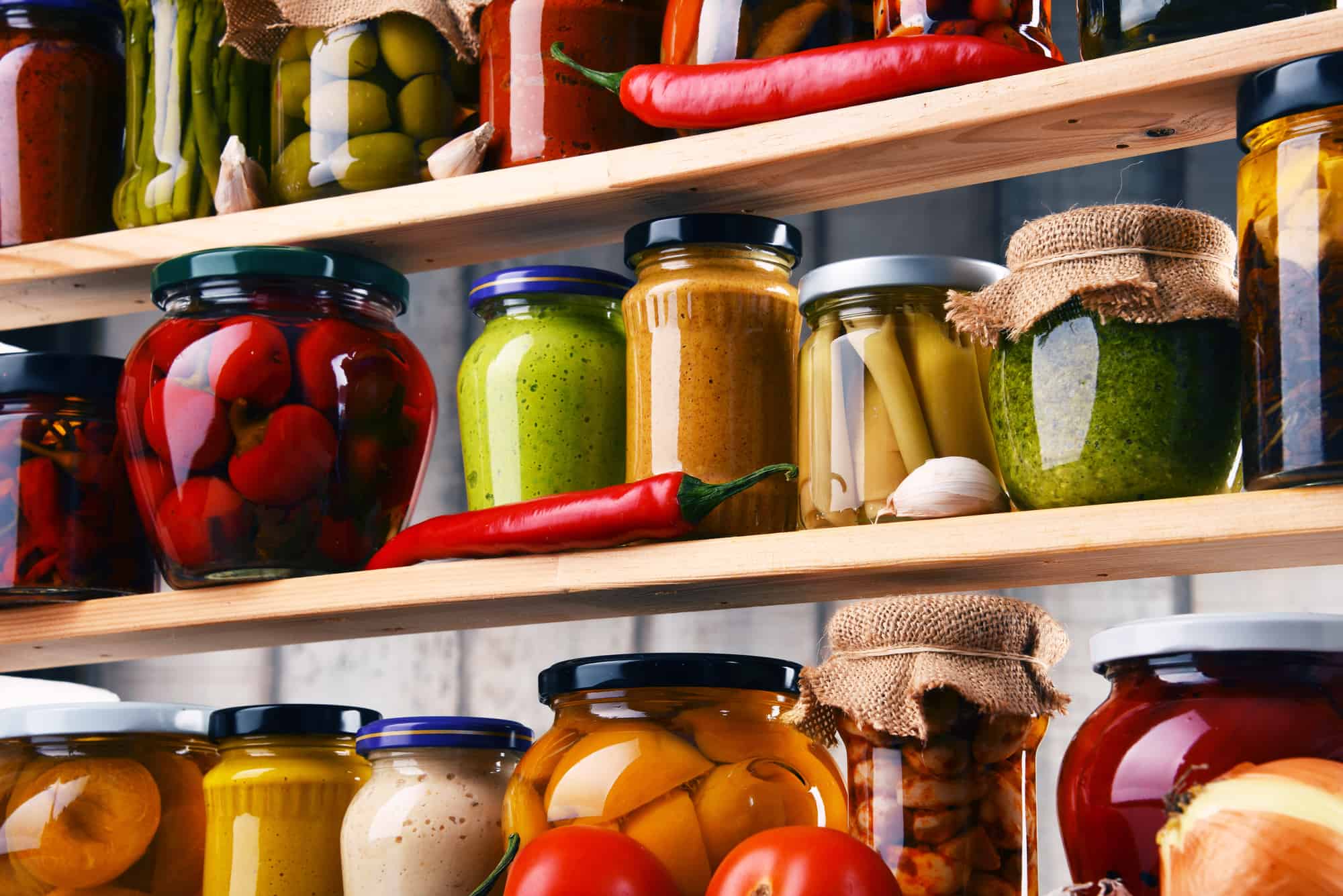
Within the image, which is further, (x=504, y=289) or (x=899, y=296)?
(x=504, y=289)

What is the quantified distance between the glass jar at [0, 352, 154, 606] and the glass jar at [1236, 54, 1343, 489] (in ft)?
2.68

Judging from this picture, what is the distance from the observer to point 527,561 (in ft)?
3.16

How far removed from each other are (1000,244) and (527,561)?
29.6 inches

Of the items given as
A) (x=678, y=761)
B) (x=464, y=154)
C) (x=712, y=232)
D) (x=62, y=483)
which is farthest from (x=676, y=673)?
(x=62, y=483)

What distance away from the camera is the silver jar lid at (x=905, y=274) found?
92 centimetres

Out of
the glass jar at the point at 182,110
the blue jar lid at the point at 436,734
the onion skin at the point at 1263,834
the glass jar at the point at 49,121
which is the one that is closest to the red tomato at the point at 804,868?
the onion skin at the point at 1263,834

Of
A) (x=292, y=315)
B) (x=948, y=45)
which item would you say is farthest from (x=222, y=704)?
(x=948, y=45)

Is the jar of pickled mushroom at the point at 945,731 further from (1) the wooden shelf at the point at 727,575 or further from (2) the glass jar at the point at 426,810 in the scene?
(2) the glass jar at the point at 426,810

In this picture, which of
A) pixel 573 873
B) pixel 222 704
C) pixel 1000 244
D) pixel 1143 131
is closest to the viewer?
pixel 573 873

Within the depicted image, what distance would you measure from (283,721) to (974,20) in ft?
2.24

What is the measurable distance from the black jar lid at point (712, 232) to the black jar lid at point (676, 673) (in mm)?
274

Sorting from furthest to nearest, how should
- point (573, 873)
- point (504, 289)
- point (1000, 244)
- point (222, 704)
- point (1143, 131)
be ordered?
point (222, 704) < point (1000, 244) < point (504, 289) < point (1143, 131) < point (573, 873)

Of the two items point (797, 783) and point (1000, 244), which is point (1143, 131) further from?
point (1000, 244)

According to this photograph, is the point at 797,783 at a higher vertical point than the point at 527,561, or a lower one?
lower
